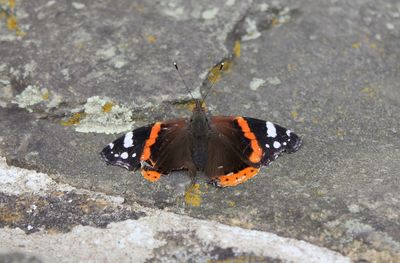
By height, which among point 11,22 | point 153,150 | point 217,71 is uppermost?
point 11,22

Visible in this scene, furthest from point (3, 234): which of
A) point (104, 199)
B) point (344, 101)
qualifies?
point (344, 101)

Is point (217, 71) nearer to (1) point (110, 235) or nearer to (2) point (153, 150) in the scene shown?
(2) point (153, 150)

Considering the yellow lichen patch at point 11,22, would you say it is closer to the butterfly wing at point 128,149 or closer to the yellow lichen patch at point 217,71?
the butterfly wing at point 128,149

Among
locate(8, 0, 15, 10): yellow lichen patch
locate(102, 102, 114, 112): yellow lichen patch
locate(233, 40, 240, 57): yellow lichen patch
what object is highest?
locate(8, 0, 15, 10): yellow lichen patch

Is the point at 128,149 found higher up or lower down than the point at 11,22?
lower down

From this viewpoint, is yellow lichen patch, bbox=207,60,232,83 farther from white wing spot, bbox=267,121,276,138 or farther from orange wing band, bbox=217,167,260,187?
orange wing band, bbox=217,167,260,187

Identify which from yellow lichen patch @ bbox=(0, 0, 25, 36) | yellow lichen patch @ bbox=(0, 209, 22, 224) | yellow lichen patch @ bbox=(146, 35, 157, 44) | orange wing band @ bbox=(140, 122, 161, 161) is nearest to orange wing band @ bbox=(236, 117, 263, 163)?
orange wing band @ bbox=(140, 122, 161, 161)

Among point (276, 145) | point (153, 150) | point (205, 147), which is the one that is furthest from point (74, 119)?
point (276, 145)

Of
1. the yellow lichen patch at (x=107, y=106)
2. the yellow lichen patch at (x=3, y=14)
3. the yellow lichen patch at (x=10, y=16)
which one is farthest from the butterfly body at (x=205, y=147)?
the yellow lichen patch at (x=3, y=14)
